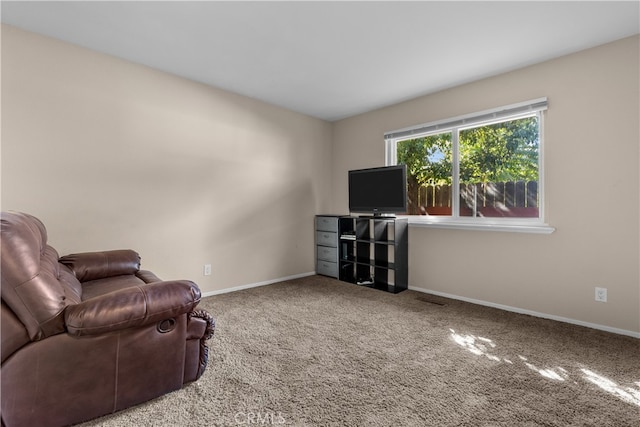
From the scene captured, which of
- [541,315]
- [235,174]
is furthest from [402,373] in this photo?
[235,174]

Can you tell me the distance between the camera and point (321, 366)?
1.97 metres

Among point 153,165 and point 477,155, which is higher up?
point 477,155

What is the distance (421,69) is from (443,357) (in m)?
2.59

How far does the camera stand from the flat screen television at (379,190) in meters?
3.64

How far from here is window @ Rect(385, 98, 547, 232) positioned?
9.86ft

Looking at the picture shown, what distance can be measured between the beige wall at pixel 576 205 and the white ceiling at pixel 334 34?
0.69ft

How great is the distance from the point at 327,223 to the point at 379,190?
95 cm

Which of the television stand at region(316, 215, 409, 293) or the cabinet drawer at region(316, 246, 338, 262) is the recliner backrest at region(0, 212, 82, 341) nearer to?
the television stand at region(316, 215, 409, 293)

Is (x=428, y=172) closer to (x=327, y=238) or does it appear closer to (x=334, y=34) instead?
(x=327, y=238)

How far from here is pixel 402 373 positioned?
6.19ft

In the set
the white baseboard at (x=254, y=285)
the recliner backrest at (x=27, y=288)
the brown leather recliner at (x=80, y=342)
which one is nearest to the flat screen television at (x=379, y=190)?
the white baseboard at (x=254, y=285)

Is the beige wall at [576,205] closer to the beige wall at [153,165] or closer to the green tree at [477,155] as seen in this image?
the green tree at [477,155]

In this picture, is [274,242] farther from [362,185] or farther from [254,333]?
[254,333]

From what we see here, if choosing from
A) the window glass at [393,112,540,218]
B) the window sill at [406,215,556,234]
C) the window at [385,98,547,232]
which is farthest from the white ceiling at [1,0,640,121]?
the window sill at [406,215,556,234]
